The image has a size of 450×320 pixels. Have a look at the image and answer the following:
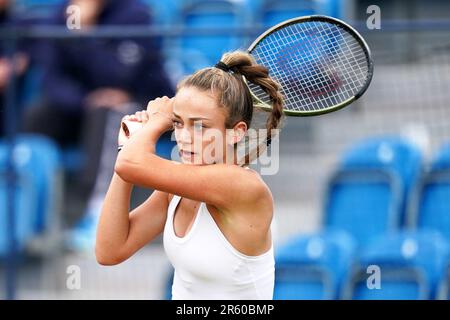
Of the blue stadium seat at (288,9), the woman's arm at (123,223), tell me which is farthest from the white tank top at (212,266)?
the blue stadium seat at (288,9)

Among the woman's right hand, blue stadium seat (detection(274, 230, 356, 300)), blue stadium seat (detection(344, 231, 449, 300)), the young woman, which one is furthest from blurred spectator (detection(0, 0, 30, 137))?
the young woman

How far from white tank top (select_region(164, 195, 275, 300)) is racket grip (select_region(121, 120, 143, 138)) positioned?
0.27 metres

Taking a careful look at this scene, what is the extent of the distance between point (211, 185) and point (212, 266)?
0.68 ft

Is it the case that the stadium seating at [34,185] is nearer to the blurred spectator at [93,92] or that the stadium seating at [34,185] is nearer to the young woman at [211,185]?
the blurred spectator at [93,92]

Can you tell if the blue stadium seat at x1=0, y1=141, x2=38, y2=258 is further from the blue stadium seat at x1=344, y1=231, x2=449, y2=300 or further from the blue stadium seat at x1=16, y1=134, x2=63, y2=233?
the blue stadium seat at x1=344, y1=231, x2=449, y2=300

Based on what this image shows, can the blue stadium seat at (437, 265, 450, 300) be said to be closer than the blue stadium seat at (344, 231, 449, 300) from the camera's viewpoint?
Yes

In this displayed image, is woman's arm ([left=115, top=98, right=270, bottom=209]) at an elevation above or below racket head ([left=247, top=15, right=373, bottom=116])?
below

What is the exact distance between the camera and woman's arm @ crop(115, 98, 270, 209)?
112 inches

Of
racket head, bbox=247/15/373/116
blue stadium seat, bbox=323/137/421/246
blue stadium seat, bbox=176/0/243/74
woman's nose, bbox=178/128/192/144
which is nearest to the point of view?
woman's nose, bbox=178/128/192/144

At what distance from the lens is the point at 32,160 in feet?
19.5

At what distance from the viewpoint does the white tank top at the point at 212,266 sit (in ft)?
9.42

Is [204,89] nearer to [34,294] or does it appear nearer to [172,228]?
[172,228]
